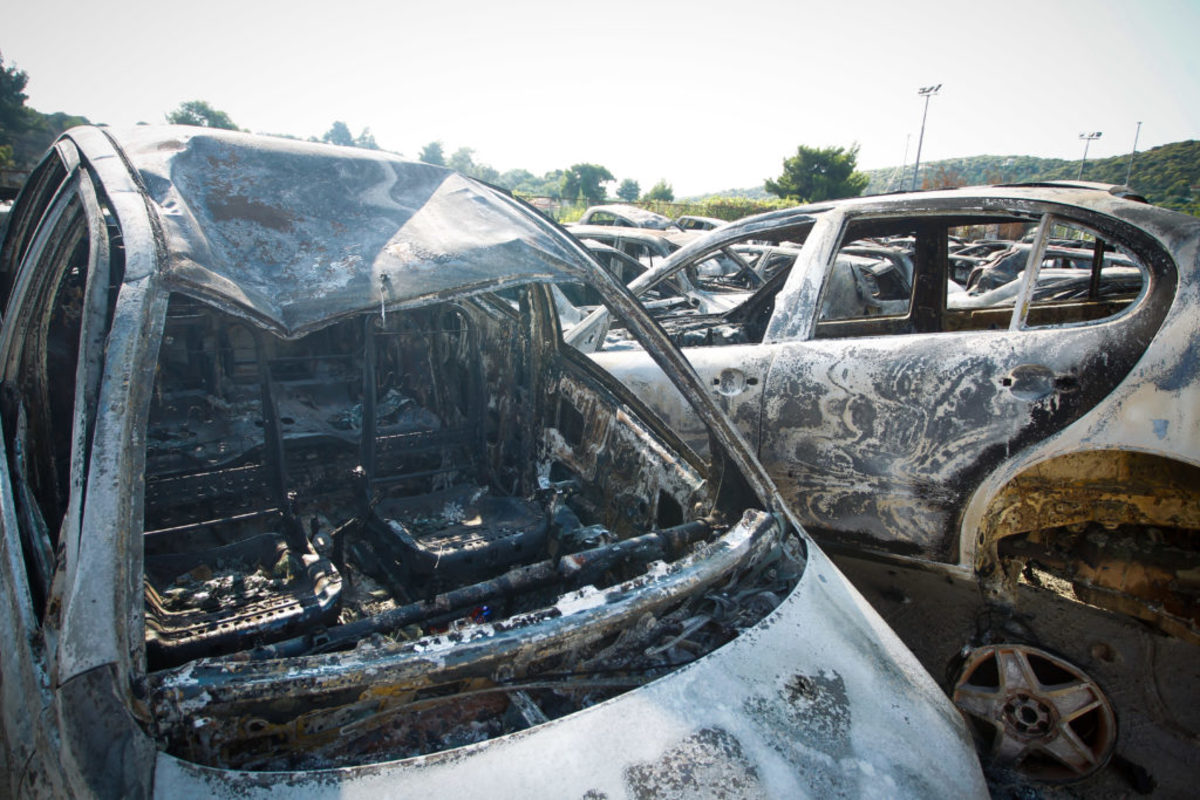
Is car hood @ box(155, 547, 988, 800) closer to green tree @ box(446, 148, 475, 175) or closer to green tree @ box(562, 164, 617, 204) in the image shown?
green tree @ box(562, 164, 617, 204)

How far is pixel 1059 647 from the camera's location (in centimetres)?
241

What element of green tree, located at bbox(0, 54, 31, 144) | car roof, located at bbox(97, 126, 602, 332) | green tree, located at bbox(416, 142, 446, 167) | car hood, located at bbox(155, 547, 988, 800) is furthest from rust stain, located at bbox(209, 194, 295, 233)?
green tree, located at bbox(416, 142, 446, 167)

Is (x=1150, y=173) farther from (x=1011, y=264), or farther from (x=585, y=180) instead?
(x=1011, y=264)

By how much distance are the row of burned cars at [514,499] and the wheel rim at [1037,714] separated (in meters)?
0.01

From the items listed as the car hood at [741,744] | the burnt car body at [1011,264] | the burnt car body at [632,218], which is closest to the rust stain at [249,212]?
the car hood at [741,744]

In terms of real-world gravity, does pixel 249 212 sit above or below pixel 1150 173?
below

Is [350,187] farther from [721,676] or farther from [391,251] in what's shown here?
[721,676]

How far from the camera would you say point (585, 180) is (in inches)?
1891

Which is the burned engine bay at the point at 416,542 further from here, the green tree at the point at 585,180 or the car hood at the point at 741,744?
the green tree at the point at 585,180

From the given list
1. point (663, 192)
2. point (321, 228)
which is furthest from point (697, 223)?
point (663, 192)

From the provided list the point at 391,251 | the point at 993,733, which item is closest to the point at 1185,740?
the point at 993,733

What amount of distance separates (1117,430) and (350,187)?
99.3 inches

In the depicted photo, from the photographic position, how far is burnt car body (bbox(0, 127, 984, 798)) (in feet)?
4.09

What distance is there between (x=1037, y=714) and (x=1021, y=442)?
0.89 metres
